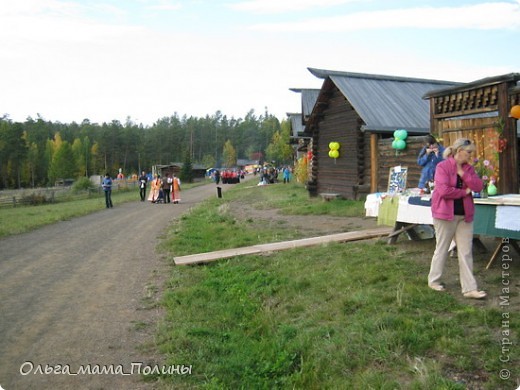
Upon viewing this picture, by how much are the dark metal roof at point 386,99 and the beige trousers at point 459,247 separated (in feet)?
35.7

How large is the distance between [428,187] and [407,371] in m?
5.10

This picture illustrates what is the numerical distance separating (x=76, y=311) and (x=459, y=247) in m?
4.95

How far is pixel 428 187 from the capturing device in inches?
338

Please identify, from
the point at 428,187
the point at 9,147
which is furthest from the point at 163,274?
the point at 9,147

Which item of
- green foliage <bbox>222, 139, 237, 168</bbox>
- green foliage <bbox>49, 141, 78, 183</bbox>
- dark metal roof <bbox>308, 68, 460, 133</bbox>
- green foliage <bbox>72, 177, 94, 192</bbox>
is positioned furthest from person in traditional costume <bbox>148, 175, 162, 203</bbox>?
green foliage <bbox>222, 139, 237, 168</bbox>

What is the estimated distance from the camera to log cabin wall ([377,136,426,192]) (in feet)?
47.8

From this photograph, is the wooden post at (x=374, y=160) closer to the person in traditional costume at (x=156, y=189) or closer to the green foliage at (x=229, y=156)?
the person in traditional costume at (x=156, y=189)

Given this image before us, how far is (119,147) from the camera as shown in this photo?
95.8m

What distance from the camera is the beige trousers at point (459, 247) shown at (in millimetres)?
5504

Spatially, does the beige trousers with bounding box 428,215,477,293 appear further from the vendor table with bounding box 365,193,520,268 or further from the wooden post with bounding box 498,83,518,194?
the wooden post with bounding box 498,83,518,194

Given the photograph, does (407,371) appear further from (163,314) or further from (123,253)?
(123,253)

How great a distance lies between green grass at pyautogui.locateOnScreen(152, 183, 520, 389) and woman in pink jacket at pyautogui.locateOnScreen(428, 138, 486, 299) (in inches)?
16.7

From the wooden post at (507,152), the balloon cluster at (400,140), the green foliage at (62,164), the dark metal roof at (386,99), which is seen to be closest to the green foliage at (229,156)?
the green foliage at (62,164)

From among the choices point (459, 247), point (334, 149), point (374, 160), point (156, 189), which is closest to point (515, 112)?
point (459, 247)
